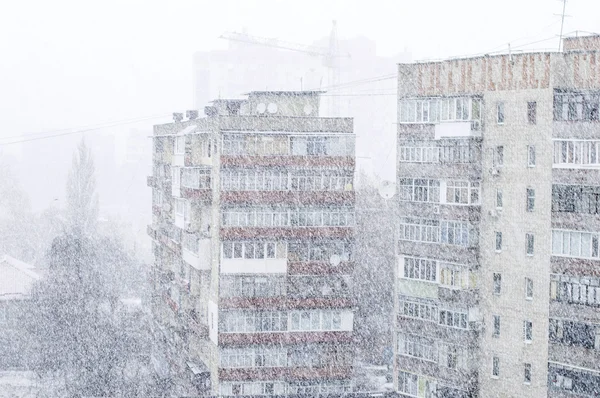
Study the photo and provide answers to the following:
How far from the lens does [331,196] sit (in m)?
36.0

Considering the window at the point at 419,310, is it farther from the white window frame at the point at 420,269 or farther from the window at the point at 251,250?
the window at the point at 251,250

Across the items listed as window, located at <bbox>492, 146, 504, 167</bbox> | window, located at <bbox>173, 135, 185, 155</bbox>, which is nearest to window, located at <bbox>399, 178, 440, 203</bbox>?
window, located at <bbox>492, 146, 504, 167</bbox>

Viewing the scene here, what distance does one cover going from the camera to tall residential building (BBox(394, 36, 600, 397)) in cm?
2977

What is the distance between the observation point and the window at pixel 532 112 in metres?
30.5

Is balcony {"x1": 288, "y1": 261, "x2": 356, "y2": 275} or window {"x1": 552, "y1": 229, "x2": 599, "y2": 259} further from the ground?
window {"x1": 552, "y1": 229, "x2": 599, "y2": 259}

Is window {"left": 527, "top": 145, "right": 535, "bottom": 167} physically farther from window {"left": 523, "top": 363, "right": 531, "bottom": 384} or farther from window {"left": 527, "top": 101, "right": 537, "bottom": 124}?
window {"left": 523, "top": 363, "right": 531, "bottom": 384}

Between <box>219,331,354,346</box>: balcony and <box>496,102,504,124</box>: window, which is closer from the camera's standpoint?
<box>496,102,504,124</box>: window

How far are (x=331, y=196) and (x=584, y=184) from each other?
9.74 m

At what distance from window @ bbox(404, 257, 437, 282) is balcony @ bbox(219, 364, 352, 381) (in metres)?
4.69

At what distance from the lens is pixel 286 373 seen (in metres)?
35.9

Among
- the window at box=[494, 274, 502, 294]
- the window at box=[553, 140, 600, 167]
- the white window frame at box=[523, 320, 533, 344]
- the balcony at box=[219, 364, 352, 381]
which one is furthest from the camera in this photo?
the balcony at box=[219, 364, 352, 381]

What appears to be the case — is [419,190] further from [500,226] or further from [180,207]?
[180,207]

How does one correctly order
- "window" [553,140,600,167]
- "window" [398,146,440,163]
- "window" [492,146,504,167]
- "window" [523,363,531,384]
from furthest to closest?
"window" [398,146,440,163] < "window" [492,146,504,167] < "window" [523,363,531,384] < "window" [553,140,600,167]

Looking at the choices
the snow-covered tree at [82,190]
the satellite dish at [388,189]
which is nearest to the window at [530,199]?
the satellite dish at [388,189]
